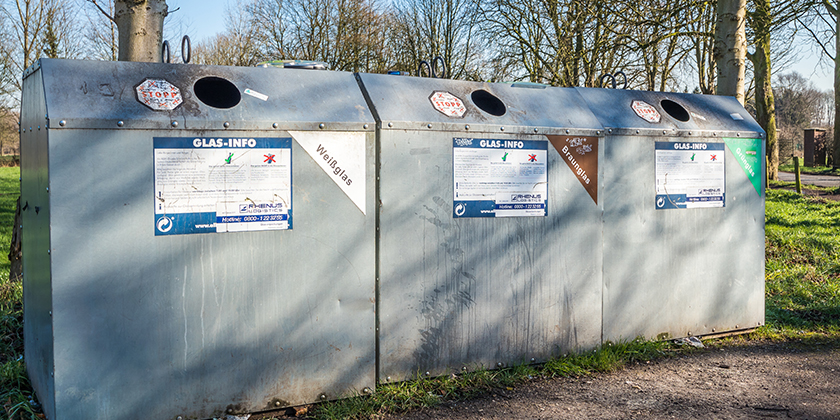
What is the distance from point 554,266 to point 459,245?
24.5 inches

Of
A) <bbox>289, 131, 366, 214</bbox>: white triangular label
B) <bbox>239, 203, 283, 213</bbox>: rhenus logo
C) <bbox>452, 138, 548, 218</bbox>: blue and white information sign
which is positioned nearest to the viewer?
<bbox>239, 203, 283, 213</bbox>: rhenus logo

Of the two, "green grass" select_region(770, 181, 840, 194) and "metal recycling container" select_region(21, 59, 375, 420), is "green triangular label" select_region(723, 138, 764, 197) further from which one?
"green grass" select_region(770, 181, 840, 194)

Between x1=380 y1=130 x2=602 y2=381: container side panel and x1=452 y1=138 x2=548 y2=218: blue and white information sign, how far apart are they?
0.04 metres

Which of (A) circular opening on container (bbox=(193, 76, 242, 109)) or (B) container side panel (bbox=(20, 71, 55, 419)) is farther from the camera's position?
(A) circular opening on container (bbox=(193, 76, 242, 109))

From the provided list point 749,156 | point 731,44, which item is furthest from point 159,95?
point 731,44

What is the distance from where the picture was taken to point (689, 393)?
310 cm

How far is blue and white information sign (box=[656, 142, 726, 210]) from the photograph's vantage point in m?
3.75

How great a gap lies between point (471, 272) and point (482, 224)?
26cm

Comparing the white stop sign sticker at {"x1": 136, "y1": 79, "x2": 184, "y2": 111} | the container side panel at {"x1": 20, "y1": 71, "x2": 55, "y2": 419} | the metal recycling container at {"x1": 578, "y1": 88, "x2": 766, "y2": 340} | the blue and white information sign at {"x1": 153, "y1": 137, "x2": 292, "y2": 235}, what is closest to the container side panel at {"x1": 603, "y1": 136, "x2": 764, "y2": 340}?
the metal recycling container at {"x1": 578, "y1": 88, "x2": 766, "y2": 340}

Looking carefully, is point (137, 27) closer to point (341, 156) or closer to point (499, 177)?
point (341, 156)

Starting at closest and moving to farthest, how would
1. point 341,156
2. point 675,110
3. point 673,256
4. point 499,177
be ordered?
point 341,156 → point 499,177 → point 673,256 → point 675,110

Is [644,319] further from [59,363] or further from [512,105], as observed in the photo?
[59,363]

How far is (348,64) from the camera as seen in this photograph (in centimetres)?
1619

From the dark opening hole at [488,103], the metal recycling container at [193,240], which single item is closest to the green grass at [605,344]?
the metal recycling container at [193,240]
